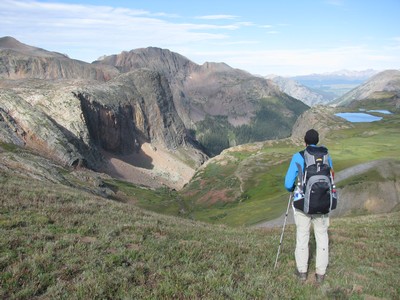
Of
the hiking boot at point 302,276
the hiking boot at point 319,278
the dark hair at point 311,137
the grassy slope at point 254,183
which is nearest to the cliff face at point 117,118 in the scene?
the grassy slope at point 254,183

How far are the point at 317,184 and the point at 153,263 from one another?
18.5 ft

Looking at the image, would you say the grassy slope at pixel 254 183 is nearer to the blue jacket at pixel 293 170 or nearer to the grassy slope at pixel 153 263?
the grassy slope at pixel 153 263

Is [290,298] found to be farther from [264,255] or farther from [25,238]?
[25,238]

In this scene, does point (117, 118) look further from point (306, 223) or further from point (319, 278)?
point (319, 278)

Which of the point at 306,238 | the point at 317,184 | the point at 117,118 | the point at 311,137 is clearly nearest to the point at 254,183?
the point at 117,118

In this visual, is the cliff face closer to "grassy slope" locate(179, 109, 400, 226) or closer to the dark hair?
"grassy slope" locate(179, 109, 400, 226)

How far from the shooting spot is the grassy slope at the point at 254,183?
6681 centimetres

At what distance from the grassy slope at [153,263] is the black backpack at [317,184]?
2357 millimetres

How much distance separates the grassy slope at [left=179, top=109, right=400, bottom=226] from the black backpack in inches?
1629

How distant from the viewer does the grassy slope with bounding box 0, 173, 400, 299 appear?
10.0m

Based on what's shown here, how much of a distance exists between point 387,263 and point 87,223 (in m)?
12.3

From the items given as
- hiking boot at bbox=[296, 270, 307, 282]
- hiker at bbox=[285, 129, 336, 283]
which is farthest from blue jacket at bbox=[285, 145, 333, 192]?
hiking boot at bbox=[296, 270, 307, 282]

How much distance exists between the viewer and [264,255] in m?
14.5

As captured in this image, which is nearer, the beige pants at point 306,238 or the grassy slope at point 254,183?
the beige pants at point 306,238
